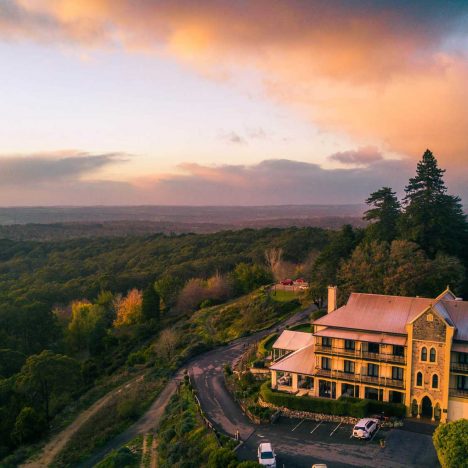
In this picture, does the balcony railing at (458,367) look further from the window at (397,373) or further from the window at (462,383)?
the window at (397,373)

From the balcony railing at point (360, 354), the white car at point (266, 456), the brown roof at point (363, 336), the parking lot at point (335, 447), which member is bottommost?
the parking lot at point (335, 447)

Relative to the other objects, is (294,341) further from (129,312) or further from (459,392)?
(129,312)

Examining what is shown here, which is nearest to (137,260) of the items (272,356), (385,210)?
(385,210)

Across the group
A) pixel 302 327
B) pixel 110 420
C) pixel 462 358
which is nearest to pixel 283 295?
pixel 302 327

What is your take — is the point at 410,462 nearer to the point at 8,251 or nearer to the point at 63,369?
the point at 63,369

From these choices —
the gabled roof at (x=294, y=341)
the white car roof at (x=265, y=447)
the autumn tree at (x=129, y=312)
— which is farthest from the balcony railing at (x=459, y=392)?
the autumn tree at (x=129, y=312)

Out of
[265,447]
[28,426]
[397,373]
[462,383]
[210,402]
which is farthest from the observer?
[28,426]

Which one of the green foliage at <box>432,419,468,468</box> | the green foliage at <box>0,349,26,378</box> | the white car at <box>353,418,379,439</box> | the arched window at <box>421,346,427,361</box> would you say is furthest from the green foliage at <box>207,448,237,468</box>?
the green foliage at <box>0,349,26,378</box>
